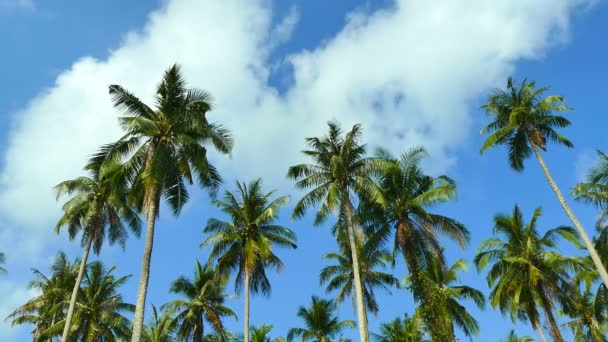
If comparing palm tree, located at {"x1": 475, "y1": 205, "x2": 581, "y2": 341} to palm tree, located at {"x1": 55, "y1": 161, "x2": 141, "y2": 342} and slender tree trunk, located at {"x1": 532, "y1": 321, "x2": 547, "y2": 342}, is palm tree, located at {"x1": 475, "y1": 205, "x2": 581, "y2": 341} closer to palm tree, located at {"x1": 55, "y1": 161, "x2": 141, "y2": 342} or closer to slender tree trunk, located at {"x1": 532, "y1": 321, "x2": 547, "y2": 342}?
slender tree trunk, located at {"x1": 532, "y1": 321, "x2": 547, "y2": 342}

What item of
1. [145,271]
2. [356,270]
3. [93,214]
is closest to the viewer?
[145,271]

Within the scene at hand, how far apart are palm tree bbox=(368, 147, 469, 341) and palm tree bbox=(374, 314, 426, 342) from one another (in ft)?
8.47

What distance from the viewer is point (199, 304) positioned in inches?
1380

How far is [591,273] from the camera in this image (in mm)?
30828

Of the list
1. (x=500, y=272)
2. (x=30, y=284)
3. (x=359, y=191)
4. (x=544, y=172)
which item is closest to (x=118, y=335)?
(x=30, y=284)

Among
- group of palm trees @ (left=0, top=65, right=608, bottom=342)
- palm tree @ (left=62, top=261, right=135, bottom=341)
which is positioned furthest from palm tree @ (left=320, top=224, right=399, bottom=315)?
palm tree @ (left=62, top=261, right=135, bottom=341)

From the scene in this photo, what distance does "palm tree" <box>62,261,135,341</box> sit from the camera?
3300 centimetres

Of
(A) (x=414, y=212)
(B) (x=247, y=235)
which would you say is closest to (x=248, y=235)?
(B) (x=247, y=235)

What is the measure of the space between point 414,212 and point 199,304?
18.0 meters

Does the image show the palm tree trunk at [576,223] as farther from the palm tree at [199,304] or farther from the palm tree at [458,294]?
the palm tree at [199,304]

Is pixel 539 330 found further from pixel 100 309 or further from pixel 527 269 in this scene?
pixel 100 309

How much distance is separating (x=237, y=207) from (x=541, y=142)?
19.6 meters

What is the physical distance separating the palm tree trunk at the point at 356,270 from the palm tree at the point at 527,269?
11.1 m

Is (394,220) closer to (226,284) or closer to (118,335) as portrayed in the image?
(226,284)
